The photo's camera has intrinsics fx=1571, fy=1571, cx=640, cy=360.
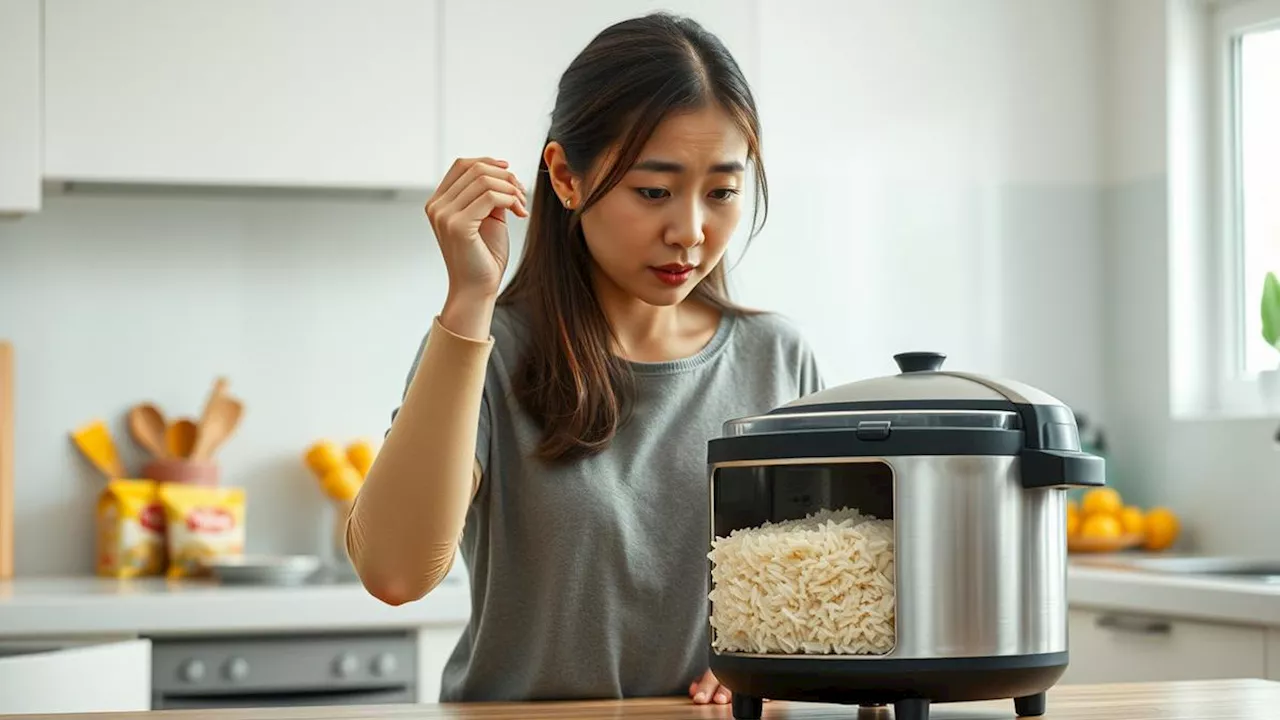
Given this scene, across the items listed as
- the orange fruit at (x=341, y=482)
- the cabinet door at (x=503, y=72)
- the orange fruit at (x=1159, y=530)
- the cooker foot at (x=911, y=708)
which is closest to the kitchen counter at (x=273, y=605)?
the orange fruit at (x=341, y=482)

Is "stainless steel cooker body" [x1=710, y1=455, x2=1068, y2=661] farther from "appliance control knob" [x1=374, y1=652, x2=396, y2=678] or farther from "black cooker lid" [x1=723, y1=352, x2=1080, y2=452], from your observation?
"appliance control knob" [x1=374, y1=652, x2=396, y2=678]

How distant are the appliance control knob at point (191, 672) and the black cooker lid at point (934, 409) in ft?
5.09

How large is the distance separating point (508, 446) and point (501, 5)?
5.05ft

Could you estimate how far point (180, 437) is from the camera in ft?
9.31

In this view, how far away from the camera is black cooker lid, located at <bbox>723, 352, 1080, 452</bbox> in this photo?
944 millimetres

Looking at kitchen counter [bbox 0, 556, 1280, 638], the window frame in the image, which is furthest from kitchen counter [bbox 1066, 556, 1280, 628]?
the window frame

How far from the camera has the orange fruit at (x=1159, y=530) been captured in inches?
114

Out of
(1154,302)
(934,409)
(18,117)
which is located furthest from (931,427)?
(1154,302)

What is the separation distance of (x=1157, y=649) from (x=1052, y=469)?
145cm

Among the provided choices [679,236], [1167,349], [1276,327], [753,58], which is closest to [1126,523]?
[1167,349]

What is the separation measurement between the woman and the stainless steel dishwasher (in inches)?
42.6

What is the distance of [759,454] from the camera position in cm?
97

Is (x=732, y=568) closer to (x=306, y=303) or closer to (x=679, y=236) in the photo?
(x=679, y=236)

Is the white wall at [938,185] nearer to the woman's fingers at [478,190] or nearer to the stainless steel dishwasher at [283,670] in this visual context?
the stainless steel dishwasher at [283,670]
